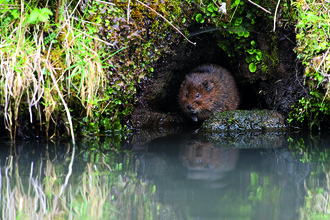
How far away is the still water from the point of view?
5.24 feet

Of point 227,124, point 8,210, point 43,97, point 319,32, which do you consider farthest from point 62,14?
point 319,32

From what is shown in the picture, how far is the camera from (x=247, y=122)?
4031 mm

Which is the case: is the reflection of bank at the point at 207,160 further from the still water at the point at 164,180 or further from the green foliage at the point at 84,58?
the green foliage at the point at 84,58

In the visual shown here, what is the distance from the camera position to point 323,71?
3.37 meters

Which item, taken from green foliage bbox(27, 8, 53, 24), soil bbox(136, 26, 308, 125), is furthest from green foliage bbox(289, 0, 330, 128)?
green foliage bbox(27, 8, 53, 24)

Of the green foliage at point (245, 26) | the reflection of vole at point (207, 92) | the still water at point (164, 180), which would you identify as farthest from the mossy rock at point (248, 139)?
the green foliage at point (245, 26)

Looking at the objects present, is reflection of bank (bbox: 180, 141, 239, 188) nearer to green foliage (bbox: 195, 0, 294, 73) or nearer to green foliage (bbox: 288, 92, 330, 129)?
green foliage (bbox: 288, 92, 330, 129)

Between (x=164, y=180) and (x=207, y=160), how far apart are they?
0.61m

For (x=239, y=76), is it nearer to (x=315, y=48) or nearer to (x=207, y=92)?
(x=207, y=92)

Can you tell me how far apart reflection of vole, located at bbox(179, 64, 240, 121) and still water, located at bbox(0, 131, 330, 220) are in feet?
5.60

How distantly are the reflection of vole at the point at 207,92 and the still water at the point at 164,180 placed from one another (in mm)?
1707

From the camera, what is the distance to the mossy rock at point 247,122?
3994 millimetres

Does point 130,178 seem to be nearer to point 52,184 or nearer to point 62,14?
point 52,184

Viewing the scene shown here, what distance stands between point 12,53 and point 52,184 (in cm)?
154
